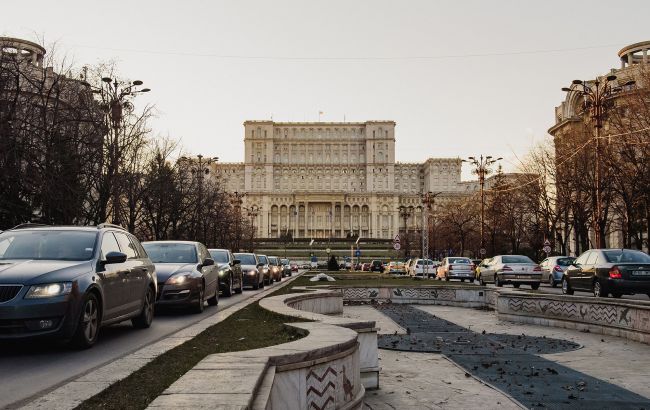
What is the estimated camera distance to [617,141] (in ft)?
122

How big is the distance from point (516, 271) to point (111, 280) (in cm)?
2454

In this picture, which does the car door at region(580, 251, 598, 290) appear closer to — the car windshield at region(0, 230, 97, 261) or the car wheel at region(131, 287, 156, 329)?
the car wheel at region(131, 287, 156, 329)

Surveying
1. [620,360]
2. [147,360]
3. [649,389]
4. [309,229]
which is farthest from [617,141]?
[309,229]

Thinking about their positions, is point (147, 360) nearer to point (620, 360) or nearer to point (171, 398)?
point (171, 398)

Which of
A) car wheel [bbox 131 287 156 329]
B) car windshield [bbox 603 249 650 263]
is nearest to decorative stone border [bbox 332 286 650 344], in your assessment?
car windshield [bbox 603 249 650 263]

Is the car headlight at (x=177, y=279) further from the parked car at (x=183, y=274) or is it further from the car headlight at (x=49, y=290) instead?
the car headlight at (x=49, y=290)

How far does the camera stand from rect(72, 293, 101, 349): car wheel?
348 inches

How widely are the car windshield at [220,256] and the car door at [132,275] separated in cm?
1145

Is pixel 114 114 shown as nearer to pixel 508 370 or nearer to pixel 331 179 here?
pixel 508 370

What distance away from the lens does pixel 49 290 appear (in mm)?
8406

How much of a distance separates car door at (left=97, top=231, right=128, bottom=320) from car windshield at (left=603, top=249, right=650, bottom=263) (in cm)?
1587

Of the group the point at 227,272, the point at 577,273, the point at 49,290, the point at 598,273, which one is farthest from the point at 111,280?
the point at 577,273

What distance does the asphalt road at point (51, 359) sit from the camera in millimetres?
6177

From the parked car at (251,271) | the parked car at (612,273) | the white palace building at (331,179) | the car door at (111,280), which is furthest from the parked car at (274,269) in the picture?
the white palace building at (331,179)
